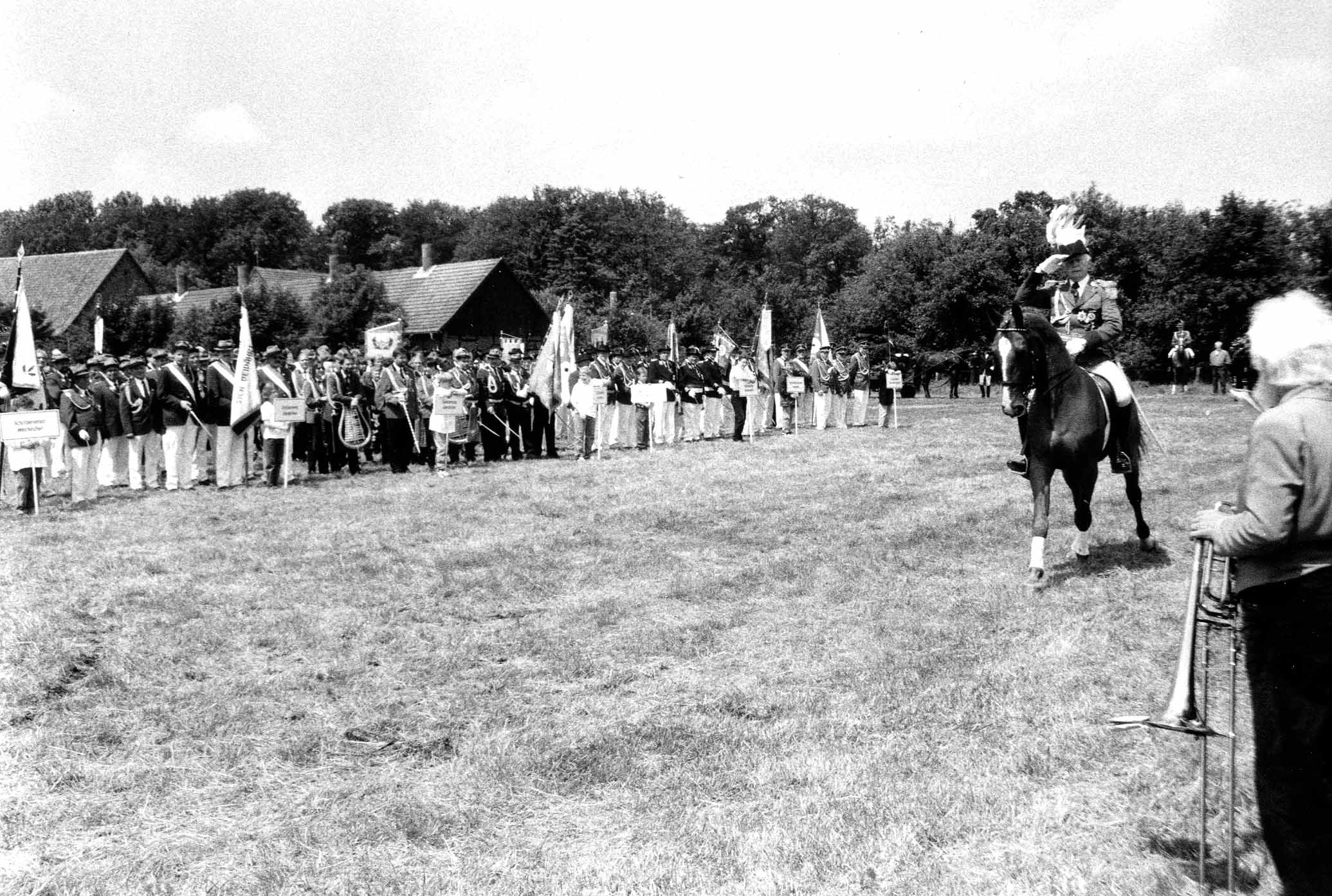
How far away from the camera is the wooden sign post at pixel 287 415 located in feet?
60.2

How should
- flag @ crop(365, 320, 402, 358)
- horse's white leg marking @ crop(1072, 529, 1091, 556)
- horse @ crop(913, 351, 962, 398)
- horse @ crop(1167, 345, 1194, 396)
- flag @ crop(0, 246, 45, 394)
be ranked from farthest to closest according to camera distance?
horse @ crop(913, 351, 962, 398), horse @ crop(1167, 345, 1194, 396), flag @ crop(365, 320, 402, 358), flag @ crop(0, 246, 45, 394), horse's white leg marking @ crop(1072, 529, 1091, 556)

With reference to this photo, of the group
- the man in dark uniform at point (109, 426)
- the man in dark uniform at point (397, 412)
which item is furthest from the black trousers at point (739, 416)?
the man in dark uniform at point (109, 426)

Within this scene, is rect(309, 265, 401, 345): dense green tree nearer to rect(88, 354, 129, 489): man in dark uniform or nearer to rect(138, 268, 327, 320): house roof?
rect(138, 268, 327, 320): house roof

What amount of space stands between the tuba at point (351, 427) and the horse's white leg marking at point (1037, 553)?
46.8 feet

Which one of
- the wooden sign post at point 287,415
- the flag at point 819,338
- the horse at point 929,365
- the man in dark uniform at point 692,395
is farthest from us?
the horse at point 929,365

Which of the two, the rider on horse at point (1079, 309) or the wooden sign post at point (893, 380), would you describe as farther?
the wooden sign post at point (893, 380)

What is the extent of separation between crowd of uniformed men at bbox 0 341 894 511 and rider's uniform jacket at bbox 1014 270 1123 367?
1124cm

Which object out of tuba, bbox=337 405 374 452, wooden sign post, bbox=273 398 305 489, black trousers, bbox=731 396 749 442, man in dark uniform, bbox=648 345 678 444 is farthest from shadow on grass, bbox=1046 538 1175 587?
black trousers, bbox=731 396 749 442

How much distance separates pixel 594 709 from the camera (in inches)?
283

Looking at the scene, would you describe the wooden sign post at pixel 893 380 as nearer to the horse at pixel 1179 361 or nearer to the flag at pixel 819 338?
the flag at pixel 819 338

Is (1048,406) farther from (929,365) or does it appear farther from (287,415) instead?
(929,365)

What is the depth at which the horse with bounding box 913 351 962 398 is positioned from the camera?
55375 mm

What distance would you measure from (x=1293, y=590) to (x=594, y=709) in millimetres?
4428

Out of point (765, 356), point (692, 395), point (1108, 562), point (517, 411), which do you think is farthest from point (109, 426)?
point (765, 356)
